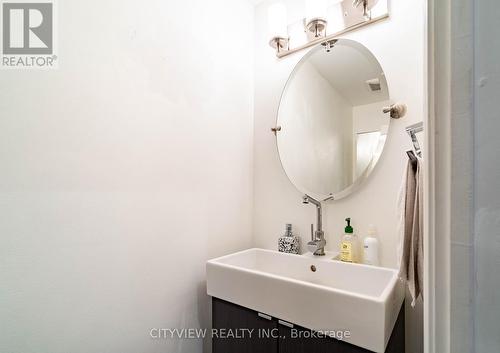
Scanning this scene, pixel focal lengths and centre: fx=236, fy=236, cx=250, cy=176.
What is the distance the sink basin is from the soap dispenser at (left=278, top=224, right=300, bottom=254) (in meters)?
0.04

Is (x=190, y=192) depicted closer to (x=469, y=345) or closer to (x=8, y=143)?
(x=8, y=143)

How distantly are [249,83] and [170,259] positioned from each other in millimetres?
1081

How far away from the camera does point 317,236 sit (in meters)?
1.13

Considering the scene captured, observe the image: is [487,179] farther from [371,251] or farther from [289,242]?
[289,242]

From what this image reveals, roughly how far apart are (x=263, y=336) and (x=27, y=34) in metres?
1.26

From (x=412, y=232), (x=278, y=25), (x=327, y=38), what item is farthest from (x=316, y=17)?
(x=412, y=232)

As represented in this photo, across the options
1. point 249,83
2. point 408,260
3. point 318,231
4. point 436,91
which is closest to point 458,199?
point 436,91

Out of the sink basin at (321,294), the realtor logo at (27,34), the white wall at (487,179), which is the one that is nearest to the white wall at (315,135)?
the sink basin at (321,294)

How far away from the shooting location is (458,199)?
0.28 meters

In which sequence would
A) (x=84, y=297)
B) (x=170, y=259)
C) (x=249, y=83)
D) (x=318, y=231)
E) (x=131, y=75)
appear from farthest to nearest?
1. (x=249, y=83)
2. (x=318, y=231)
3. (x=170, y=259)
4. (x=131, y=75)
5. (x=84, y=297)

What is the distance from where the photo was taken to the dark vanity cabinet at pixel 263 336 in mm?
747

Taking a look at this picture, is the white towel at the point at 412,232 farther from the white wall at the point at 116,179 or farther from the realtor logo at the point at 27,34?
the realtor logo at the point at 27,34

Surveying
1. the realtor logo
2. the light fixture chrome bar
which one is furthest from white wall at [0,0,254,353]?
the light fixture chrome bar

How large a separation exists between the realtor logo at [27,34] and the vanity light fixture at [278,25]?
0.93 m
